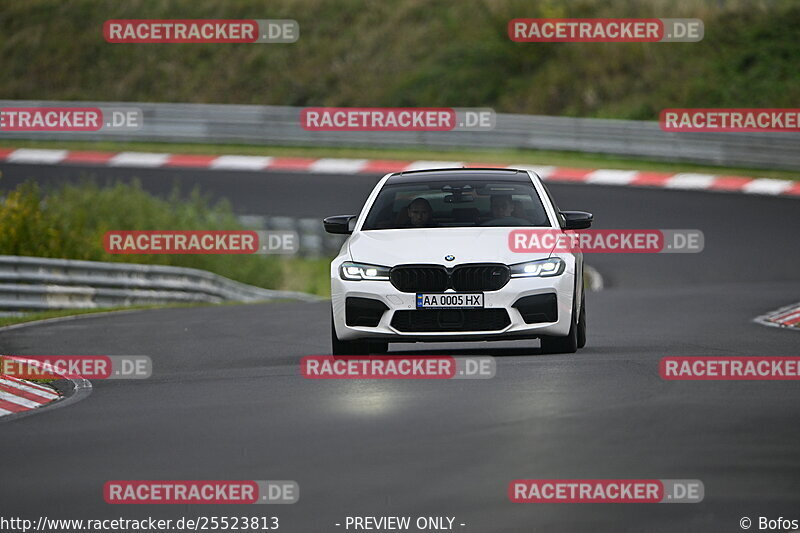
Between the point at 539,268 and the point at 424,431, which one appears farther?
the point at 539,268

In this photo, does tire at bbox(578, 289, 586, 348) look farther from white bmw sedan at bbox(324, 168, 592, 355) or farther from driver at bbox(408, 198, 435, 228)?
driver at bbox(408, 198, 435, 228)

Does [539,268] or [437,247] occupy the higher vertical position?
[437,247]

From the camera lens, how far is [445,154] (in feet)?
131

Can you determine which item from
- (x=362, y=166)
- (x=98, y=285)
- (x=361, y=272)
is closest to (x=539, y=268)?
(x=361, y=272)

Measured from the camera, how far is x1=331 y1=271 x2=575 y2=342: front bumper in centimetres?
1223

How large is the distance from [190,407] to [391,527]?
3868 mm

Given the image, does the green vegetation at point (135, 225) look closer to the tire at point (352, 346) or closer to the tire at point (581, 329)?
the tire at point (352, 346)

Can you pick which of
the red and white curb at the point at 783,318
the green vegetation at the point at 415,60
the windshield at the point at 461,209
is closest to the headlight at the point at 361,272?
the windshield at the point at 461,209

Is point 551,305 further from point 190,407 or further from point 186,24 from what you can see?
point 186,24

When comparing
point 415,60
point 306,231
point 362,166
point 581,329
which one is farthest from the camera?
point 415,60

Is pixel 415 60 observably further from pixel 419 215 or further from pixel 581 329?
pixel 419 215

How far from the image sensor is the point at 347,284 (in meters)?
12.4

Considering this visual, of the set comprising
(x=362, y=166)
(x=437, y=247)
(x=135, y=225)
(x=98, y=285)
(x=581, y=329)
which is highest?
(x=362, y=166)

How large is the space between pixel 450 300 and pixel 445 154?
90.9 ft
